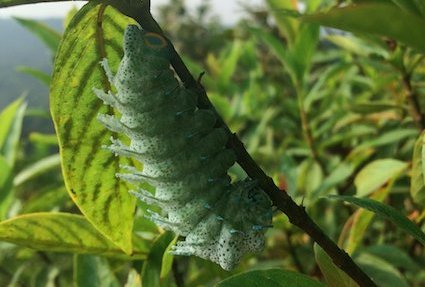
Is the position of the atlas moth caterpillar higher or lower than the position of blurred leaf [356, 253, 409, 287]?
higher

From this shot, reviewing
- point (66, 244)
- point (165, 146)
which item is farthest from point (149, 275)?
point (165, 146)

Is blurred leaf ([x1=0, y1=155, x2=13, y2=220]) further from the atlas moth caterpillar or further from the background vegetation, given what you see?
the atlas moth caterpillar

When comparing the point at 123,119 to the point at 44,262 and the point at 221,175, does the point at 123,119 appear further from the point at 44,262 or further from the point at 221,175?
the point at 44,262

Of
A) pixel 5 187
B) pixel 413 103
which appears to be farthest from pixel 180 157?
pixel 413 103

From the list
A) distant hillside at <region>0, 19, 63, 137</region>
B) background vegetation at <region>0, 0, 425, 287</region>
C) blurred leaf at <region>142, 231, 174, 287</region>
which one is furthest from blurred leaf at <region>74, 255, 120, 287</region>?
distant hillside at <region>0, 19, 63, 137</region>

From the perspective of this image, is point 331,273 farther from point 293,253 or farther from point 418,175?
point 293,253

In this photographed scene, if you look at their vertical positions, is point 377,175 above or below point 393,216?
below
